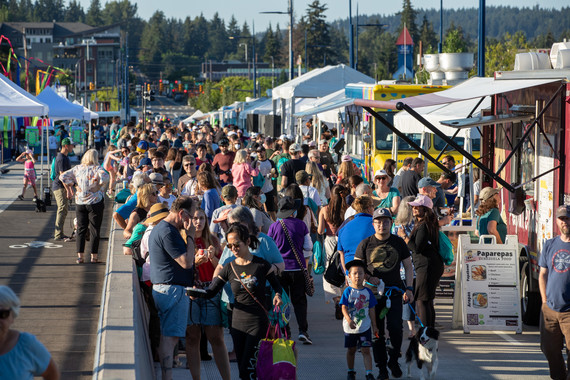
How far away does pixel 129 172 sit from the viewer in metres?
19.4

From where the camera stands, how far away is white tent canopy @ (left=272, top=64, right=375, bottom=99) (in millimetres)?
30578

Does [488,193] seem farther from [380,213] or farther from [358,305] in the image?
[358,305]

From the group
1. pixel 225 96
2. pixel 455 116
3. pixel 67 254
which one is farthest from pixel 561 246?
pixel 225 96

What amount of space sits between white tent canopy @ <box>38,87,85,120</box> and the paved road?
10.3 m

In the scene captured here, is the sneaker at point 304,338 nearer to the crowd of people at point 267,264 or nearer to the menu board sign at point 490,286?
the crowd of people at point 267,264

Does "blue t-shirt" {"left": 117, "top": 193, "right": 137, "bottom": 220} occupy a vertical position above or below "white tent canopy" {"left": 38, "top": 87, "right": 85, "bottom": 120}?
below

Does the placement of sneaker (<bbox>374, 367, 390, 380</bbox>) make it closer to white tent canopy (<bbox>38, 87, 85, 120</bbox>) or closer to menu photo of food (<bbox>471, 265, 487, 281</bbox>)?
menu photo of food (<bbox>471, 265, 487, 281</bbox>)

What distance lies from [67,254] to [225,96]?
13342 cm

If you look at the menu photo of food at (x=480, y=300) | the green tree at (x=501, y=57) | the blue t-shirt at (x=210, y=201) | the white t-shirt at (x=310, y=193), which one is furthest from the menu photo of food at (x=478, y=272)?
the green tree at (x=501, y=57)

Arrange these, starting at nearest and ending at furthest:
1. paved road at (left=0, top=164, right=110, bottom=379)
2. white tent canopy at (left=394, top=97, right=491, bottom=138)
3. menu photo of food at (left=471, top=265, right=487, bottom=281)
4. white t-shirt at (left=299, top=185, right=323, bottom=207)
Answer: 1. paved road at (left=0, top=164, right=110, bottom=379)
2. menu photo of food at (left=471, top=265, right=487, bottom=281)
3. white t-shirt at (left=299, top=185, right=323, bottom=207)
4. white tent canopy at (left=394, top=97, right=491, bottom=138)

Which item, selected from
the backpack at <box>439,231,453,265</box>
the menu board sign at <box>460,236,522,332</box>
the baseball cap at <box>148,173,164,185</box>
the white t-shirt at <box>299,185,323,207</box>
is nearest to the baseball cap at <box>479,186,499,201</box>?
the menu board sign at <box>460,236,522,332</box>

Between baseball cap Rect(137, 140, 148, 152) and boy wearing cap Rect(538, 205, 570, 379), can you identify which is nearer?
boy wearing cap Rect(538, 205, 570, 379)

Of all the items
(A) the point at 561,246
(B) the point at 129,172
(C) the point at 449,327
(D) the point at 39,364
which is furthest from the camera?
(B) the point at 129,172

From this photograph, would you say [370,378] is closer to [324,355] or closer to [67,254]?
[324,355]
